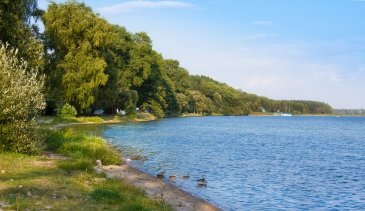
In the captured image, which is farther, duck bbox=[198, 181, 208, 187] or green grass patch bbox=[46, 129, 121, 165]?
green grass patch bbox=[46, 129, 121, 165]

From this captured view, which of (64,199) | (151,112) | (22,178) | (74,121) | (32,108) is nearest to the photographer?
(64,199)

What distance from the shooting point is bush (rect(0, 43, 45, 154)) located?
791 inches

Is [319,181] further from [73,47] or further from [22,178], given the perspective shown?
[73,47]

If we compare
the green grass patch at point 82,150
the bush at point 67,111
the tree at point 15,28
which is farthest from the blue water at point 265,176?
the bush at point 67,111

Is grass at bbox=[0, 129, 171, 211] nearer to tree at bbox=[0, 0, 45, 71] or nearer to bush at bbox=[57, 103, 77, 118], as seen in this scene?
tree at bbox=[0, 0, 45, 71]

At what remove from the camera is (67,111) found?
226ft

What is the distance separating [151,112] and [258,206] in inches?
4236

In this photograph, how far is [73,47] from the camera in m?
69.2

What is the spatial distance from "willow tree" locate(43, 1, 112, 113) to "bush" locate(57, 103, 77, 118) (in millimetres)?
1223

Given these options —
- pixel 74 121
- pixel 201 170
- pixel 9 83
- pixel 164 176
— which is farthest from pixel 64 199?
pixel 74 121

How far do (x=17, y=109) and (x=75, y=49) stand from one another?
A: 51098 mm

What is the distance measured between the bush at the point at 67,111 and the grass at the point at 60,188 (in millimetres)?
48868

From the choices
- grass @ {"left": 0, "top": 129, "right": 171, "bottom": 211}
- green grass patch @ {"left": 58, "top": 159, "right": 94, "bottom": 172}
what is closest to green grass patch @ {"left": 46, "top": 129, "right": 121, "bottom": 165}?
green grass patch @ {"left": 58, "top": 159, "right": 94, "bottom": 172}

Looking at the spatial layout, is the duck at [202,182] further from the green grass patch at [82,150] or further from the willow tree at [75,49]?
the willow tree at [75,49]
